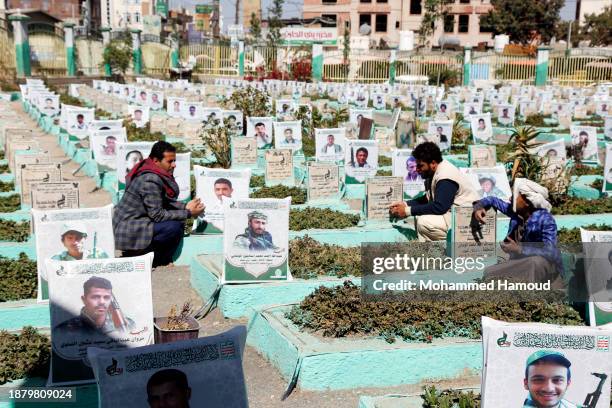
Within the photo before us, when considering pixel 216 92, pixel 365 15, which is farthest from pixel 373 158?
pixel 365 15

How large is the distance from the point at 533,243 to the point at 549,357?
2.37 meters

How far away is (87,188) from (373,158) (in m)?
3.96

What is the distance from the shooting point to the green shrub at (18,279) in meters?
5.84

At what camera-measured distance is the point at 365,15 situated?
66.2 meters

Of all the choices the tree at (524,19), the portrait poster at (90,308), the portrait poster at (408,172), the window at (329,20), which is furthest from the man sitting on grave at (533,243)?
the window at (329,20)

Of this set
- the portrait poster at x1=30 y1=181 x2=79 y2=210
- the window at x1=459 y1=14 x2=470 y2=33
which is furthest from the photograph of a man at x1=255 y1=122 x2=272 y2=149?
the window at x1=459 y1=14 x2=470 y2=33

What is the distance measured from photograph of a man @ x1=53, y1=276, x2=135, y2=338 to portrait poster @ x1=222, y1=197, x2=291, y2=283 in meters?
1.61

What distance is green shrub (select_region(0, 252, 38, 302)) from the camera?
5844 mm

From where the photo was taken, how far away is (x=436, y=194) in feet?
22.6

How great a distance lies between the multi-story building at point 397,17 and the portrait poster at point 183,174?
5782 cm

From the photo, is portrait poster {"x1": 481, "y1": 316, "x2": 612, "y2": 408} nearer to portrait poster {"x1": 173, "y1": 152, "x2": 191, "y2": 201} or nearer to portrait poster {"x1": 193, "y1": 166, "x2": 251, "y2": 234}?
portrait poster {"x1": 193, "y1": 166, "x2": 251, "y2": 234}

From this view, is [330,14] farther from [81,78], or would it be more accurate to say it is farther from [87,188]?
[87,188]

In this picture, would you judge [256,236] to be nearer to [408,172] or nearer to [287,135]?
[408,172]

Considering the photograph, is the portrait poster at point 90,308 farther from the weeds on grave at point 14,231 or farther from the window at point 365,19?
the window at point 365,19
